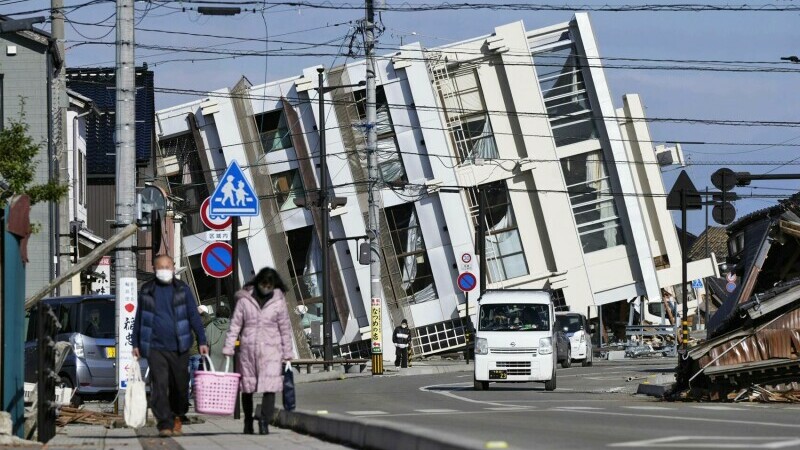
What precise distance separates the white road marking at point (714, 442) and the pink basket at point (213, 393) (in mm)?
4355

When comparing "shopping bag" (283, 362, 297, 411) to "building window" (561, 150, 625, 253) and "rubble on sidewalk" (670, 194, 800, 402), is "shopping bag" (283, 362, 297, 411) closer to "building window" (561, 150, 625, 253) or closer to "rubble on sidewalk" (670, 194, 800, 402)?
"rubble on sidewalk" (670, 194, 800, 402)

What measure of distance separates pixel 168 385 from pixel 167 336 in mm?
518

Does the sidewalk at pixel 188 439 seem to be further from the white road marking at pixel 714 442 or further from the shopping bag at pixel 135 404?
the white road marking at pixel 714 442

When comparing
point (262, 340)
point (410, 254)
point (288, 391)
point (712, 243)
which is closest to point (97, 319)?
point (288, 391)

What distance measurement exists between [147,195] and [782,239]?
43.5 feet

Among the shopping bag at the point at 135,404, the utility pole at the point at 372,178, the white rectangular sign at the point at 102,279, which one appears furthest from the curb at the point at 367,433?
the white rectangular sign at the point at 102,279

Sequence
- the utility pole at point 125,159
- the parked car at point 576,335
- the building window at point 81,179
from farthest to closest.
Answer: the parked car at point 576,335 → the building window at point 81,179 → the utility pole at point 125,159

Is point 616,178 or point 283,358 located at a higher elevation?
point 616,178

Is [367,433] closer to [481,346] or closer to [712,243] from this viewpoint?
[481,346]

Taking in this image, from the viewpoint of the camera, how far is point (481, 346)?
3119 cm

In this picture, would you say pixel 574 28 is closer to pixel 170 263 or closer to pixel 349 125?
pixel 349 125

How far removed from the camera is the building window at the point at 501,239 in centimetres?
6050

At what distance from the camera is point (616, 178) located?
2351 inches

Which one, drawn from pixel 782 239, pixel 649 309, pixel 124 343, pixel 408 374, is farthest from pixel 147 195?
pixel 649 309
